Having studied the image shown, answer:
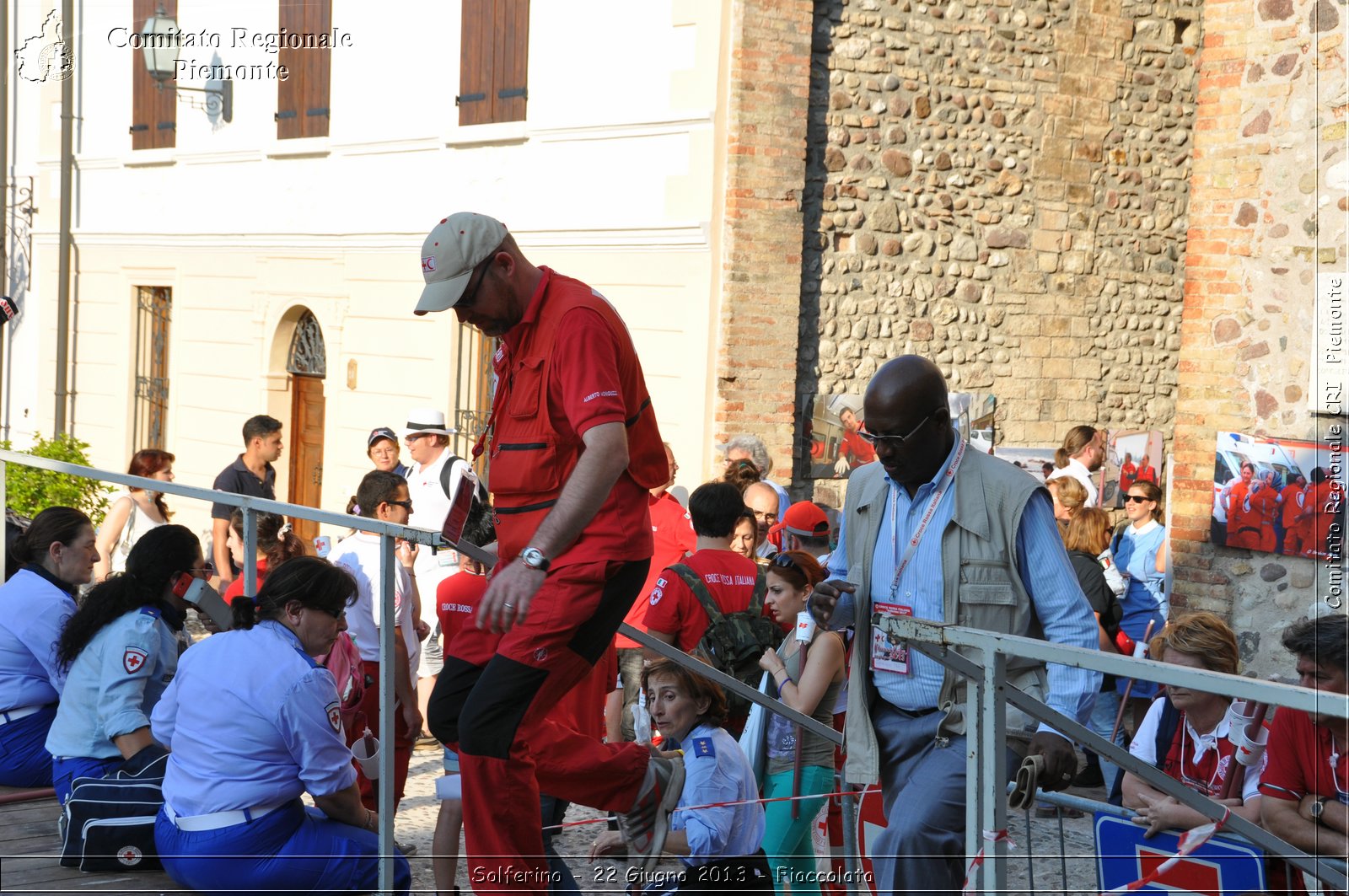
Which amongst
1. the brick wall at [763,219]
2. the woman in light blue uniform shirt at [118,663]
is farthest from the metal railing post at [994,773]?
the brick wall at [763,219]

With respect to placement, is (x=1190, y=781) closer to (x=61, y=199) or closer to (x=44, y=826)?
(x=44, y=826)

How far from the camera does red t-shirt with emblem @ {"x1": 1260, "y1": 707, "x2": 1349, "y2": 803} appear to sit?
374 centimetres

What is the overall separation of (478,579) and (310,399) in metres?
11.8

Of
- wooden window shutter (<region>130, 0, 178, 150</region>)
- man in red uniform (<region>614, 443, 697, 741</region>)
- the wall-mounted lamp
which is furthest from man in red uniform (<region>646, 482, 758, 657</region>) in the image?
wooden window shutter (<region>130, 0, 178, 150</region>)

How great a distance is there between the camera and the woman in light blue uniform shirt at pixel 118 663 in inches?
203

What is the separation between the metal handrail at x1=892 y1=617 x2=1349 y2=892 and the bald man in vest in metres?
0.59

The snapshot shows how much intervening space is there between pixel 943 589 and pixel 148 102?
57.4 feet

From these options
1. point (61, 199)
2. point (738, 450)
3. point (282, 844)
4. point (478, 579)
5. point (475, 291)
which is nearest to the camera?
point (475, 291)

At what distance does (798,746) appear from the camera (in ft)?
17.3

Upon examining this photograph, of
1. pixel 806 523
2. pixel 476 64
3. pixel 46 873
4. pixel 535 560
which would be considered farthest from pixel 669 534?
pixel 476 64

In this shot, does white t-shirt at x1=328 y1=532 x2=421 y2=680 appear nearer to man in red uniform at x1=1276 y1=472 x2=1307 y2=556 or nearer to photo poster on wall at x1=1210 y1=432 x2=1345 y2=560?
photo poster on wall at x1=1210 y1=432 x2=1345 y2=560

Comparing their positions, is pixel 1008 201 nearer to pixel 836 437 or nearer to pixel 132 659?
pixel 836 437

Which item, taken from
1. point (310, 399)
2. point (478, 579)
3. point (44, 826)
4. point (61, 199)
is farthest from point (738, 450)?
point (61, 199)

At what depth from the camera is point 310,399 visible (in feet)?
55.7
